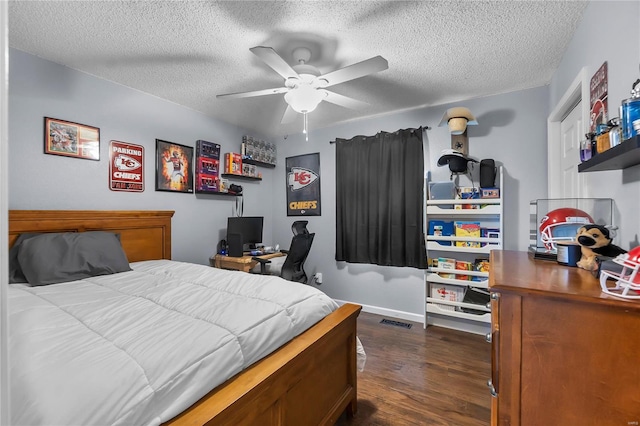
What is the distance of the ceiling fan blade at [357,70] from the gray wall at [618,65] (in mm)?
1031

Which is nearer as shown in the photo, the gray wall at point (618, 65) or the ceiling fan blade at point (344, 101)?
the gray wall at point (618, 65)

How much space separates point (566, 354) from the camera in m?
0.78

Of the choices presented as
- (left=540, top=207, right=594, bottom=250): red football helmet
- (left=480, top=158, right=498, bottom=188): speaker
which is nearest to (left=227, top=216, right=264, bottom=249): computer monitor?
(left=480, top=158, right=498, bottom=188): speaker

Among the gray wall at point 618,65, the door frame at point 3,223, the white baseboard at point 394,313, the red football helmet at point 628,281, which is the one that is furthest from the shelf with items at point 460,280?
the door frame at point 3,223

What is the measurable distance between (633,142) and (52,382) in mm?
1770

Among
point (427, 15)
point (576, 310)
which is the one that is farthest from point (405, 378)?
point (427, 15)

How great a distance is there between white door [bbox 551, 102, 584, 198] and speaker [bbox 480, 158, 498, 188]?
0.47m

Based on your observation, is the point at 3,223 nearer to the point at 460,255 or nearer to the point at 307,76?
the point at 307,76

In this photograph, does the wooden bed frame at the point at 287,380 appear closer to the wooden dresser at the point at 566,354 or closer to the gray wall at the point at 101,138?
the gray wall at the point at 101,138

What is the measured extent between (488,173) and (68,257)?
3572mm

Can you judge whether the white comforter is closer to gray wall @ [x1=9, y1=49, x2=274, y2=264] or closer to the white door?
gray wall @ [x1=9, y1=49, x2=274, y2=264]

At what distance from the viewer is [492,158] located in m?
2.87

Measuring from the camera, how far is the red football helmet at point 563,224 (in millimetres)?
1201


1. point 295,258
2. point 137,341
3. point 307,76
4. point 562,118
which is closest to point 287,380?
point 137,341
